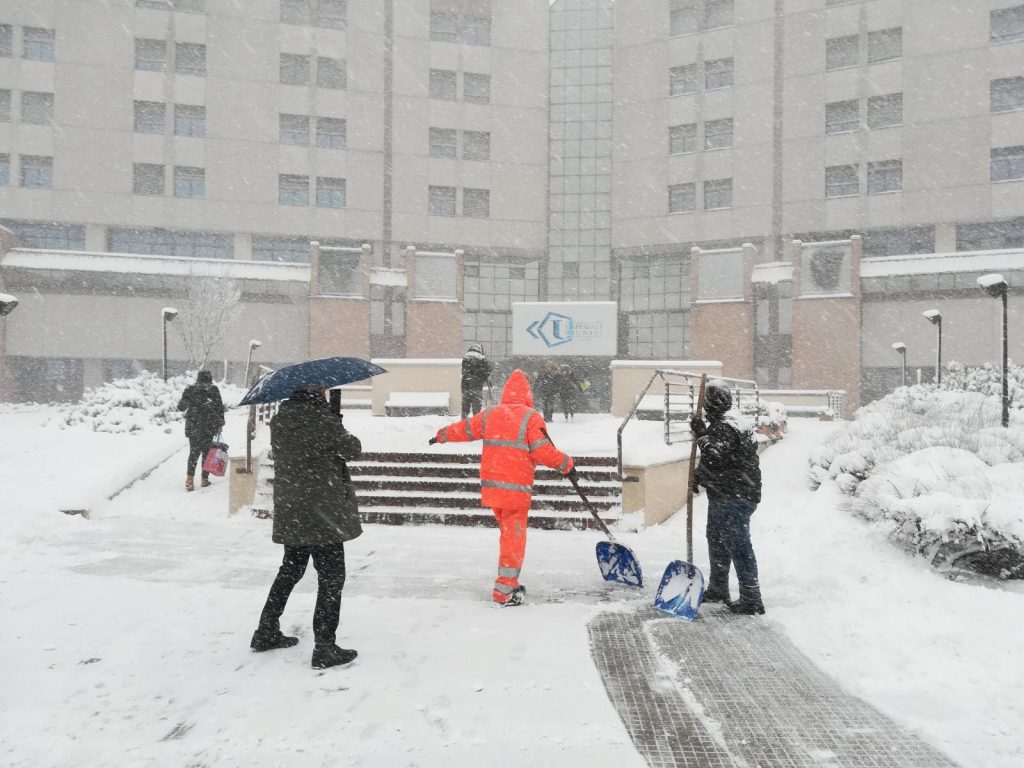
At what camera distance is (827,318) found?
2880 cm

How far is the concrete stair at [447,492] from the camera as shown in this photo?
864cm

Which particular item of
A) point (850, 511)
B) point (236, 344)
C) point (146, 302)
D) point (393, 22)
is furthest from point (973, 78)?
point (146, 302)

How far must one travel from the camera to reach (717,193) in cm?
3362

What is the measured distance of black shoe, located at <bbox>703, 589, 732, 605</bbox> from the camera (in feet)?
17.9

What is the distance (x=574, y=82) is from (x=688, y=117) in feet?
23.1

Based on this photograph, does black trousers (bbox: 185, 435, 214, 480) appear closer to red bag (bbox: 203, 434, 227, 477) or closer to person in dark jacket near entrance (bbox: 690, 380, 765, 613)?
red bag (bbox: 203, 434, 227, 477)

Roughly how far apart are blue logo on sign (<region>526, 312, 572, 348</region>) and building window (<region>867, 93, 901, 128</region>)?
Answer: 19391mm

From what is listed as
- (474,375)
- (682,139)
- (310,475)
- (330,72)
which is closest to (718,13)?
(682,139)

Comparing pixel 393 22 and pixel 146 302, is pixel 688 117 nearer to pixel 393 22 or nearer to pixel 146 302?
pixel 393 22

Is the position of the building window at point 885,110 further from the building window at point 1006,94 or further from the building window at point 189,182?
the building window at point 189,182

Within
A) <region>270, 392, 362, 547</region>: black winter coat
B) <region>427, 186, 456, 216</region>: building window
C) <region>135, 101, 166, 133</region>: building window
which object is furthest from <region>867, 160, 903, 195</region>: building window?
<region>135, 101, 166, 133</region>: building window

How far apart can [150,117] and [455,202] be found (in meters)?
15.5

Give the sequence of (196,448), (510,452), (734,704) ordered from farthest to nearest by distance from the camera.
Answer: (196,448), (510,452), (734,704)

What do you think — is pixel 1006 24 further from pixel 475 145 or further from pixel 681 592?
pixel 681 592
